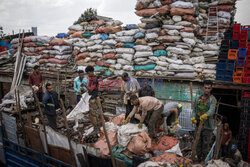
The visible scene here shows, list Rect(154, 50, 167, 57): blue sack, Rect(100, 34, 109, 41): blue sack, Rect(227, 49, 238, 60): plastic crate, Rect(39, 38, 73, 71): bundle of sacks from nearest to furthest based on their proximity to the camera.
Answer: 1. Rect(227, 49, 238, 60): plastic crate
2. Rect(154, 50, 167, 57): blue sack
3. Rect(100, 34, 109, 41): blue sack
4. Rect(39, 38, 73, 71): bundle of sacks

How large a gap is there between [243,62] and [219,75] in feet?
2.50

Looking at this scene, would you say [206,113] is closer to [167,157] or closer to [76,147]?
[167,157]

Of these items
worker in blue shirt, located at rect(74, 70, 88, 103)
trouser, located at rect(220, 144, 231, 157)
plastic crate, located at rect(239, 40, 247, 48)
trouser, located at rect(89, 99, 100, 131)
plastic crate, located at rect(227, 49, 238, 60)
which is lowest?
trouser, located at rect(220, 144, 231, 157)

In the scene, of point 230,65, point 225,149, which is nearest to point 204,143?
point 225,149

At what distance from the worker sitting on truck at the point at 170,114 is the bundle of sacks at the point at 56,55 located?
19.5 feet

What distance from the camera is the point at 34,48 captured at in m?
9.59

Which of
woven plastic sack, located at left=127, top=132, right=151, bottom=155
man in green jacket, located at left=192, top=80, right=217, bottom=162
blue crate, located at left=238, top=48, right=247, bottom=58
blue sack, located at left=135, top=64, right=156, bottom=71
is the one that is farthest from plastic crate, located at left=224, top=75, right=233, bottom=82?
woven plastic sack, located at left=127, top=132, right=151, bottom=155

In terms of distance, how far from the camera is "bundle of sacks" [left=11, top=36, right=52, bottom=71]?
363 inches

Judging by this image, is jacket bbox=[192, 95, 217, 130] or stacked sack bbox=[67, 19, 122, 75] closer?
jacket bbox=[192, 95, 217, 130]

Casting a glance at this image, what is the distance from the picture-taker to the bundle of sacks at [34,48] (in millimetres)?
9219

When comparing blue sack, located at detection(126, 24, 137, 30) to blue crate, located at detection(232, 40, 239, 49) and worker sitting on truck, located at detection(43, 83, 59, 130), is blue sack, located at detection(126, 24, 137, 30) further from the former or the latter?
worker sitting on truck, located at detection(43, 83, 59, 130)

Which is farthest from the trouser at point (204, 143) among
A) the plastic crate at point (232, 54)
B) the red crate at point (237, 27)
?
the red crate at point (237, 27)

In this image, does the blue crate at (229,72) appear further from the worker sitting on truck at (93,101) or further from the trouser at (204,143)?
the worker sitting on truck at (93,101)

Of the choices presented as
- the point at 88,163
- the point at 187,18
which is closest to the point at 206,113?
the point at 88,163
